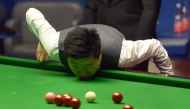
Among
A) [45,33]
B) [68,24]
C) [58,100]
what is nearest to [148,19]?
[45,33]

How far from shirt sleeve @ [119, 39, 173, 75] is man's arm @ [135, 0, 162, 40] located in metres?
0.33

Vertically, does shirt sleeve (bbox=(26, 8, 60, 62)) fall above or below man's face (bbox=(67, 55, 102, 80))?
above

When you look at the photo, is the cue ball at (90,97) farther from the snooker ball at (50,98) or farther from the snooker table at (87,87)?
the snooker ball at (50,98)

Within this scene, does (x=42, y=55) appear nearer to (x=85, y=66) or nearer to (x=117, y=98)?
(x=85, y=66)

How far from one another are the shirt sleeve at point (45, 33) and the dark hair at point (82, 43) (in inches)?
5.4

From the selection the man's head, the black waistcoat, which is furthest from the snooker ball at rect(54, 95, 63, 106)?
the black waistcoat

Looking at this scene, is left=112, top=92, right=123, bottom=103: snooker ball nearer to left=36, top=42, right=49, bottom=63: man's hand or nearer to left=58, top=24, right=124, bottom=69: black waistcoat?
left=58, top=24, right=124, bottom=69: black waistcoat

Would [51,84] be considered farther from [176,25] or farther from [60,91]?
[176,25]

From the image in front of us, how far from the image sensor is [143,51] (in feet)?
8.74

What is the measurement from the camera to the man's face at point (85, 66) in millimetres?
2395

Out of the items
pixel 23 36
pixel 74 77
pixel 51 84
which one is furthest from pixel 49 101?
pixel 23 36

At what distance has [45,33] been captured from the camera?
272cm

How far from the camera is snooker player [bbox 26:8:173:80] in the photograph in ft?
7.88

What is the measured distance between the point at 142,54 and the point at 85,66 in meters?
0.44
